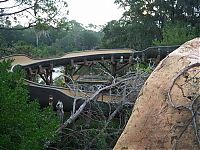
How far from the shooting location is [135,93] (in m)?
7.55

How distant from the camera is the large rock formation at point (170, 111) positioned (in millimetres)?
3496

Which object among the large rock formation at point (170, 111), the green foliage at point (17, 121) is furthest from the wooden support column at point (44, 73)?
the large rock formation at point (170, 111)

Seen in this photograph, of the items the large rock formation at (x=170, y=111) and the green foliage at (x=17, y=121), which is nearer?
the large rock formation at (x=170, y=111)

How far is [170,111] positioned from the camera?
363 cm

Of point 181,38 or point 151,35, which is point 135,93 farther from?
point 151,35

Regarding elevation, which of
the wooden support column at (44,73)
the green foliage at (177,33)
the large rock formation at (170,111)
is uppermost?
the green foliage at (177,33)

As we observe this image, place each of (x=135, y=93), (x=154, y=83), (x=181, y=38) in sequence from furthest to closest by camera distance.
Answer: (x=181, y=38) < (x=135, y=93) < (x=154, y=83)

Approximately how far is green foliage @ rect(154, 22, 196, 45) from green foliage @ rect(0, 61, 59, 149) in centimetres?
1837

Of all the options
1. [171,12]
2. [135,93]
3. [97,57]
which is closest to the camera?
[135,93]

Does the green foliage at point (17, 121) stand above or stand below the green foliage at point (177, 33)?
below

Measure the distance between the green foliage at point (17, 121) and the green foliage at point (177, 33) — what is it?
18.4 metres

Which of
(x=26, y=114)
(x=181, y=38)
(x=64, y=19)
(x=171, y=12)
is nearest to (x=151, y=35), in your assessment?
(x=171, y=12)

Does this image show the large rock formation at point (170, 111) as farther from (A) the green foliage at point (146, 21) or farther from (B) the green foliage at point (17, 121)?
(A) the green foliage at point (146, 21)

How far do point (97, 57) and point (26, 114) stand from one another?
1024 centimetres
